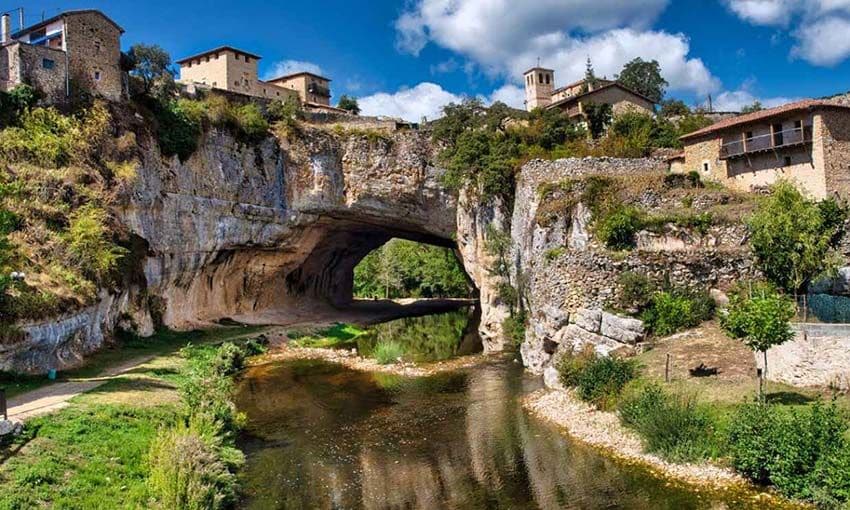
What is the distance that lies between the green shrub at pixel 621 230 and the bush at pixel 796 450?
12392 millimetres

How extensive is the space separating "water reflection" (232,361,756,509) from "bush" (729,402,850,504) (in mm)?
1387

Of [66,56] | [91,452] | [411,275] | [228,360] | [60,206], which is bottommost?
[228,360]

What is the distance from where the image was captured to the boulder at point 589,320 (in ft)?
75.9

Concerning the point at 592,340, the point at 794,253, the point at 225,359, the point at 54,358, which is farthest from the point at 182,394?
the point at 794,253

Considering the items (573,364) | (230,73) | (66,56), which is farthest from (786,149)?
(230,73)

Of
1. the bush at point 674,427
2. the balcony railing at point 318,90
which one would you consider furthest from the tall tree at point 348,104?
the bush at point 674,427

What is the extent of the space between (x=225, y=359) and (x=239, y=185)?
16656 mm

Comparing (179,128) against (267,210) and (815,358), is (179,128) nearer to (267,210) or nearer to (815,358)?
(267,210)

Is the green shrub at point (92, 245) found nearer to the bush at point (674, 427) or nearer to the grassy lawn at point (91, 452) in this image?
the grassy lawn at point (91, 452)

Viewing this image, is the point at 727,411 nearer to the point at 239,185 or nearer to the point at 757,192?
the point at 757,192

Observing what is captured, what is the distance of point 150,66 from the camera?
41.1 meters

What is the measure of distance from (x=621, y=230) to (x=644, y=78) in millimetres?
54738

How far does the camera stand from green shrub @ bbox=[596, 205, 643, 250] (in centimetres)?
2577

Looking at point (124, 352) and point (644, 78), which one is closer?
point (124, 352)
